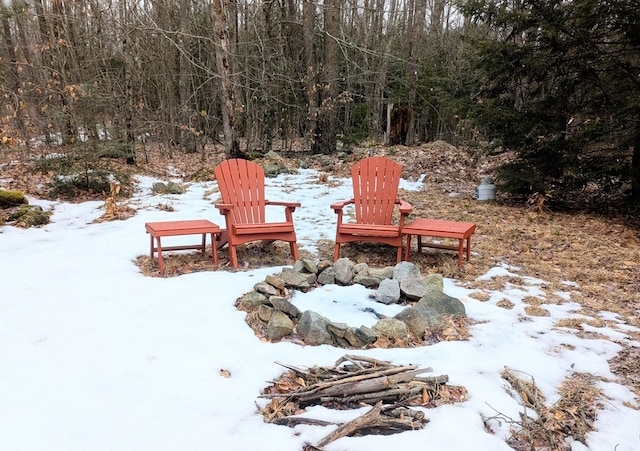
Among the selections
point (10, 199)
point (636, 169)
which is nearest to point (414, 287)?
point (636, 169)

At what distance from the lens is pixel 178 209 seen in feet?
20.3

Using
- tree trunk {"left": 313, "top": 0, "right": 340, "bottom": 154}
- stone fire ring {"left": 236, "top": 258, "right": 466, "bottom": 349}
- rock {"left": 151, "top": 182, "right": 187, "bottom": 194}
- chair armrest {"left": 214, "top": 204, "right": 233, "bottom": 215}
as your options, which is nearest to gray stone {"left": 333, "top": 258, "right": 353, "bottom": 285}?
stone fire ring {"left": 236, "top": 258, "right": 466, "bottom": 349}

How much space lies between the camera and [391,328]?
103 inches

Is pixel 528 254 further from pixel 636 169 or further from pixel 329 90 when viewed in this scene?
pixel 329 90

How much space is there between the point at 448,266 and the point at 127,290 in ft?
9.27

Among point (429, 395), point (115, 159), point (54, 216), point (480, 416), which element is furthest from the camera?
point (115, 159)

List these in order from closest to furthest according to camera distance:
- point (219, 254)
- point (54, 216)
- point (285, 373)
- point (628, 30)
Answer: point (285, 373) → point (219, 254) → point (628, 30) → point (54, 216)

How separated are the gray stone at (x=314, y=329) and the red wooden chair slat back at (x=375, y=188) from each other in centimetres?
216

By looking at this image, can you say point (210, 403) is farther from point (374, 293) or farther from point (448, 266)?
point (448, 266)

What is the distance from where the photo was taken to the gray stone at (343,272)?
3398mm

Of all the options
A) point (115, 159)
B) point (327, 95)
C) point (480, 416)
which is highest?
point (327, 95)

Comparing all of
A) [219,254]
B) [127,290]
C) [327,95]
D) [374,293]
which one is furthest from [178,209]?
[327,95]

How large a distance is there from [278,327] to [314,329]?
22 cm

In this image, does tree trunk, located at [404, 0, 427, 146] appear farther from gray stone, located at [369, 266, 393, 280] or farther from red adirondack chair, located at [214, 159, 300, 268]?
gray stone, located at [369, 266, 393, 280]
